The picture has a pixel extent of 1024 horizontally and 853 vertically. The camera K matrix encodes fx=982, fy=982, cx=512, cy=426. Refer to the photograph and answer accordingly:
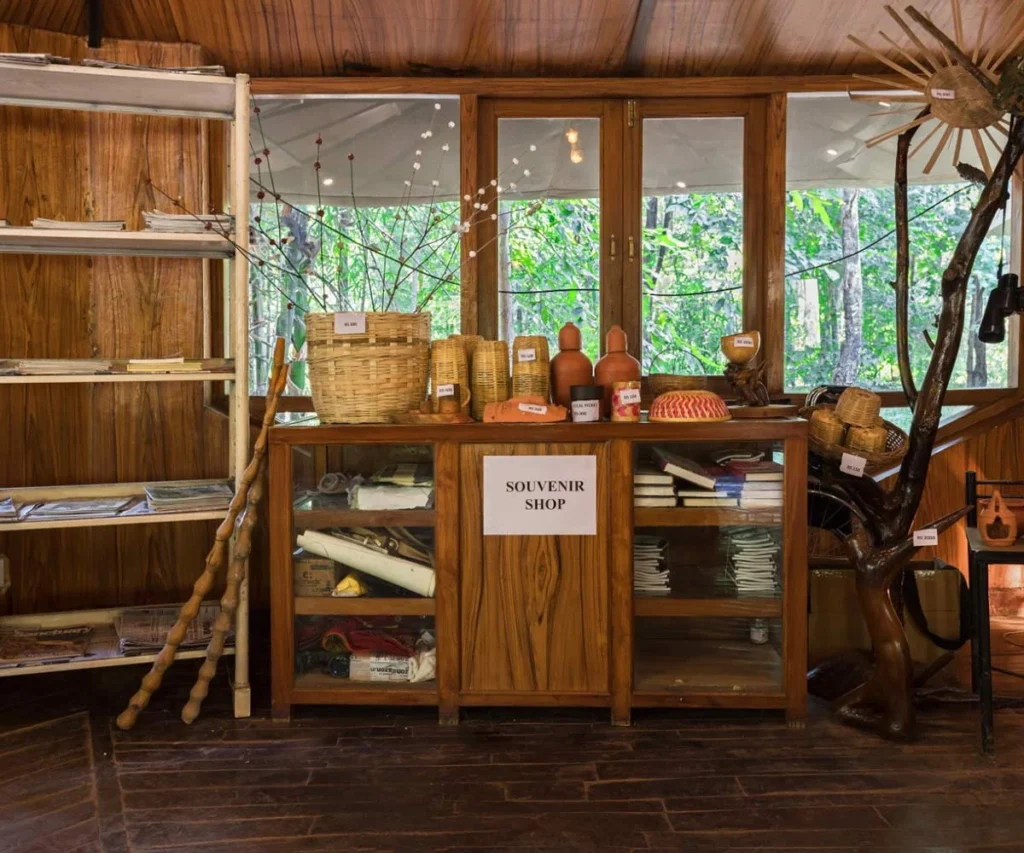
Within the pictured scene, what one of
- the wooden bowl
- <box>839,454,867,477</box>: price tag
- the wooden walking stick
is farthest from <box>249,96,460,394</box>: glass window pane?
<box>839,454,867,477</box>: price tag

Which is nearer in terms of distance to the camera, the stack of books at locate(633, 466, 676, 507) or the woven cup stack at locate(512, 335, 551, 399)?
the stack of books at locate(633, 466, 676, 507)

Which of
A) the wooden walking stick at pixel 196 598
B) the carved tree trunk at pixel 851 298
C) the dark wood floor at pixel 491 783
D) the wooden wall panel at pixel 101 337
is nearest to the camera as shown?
the dark wood floor at pixel 491 783

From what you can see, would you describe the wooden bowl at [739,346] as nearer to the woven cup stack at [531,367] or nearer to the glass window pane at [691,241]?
the woven cup stack at [531,367]

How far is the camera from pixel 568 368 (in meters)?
3.12

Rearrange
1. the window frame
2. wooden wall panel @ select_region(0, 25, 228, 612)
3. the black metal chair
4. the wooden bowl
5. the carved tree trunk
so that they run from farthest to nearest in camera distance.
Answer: the carved tree trunk, the window frame, wooden wall panel @ select_region(0, 25, 228, 612), the wooden bowl, the black metal chair

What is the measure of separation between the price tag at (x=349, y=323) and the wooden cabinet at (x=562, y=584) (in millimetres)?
310

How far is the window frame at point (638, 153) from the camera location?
3.78m

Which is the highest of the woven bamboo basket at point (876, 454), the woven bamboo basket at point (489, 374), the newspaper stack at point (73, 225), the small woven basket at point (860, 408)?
the newspaper stack at point (73, 225)

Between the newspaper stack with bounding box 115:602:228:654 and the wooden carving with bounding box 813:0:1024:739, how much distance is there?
204 centimetres

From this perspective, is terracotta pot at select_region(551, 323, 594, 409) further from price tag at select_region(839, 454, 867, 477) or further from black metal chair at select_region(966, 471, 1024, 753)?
black metal chair at select_region(966, 471, 1024, 753)

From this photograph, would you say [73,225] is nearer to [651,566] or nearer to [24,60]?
[24,60]

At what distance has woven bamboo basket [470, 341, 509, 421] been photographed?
10.2 ft

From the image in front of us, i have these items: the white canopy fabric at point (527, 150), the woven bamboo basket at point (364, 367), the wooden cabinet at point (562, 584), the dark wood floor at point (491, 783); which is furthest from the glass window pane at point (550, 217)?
the dark wood floor at point (491, 783)

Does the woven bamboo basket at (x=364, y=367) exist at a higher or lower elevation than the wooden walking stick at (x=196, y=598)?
higher
